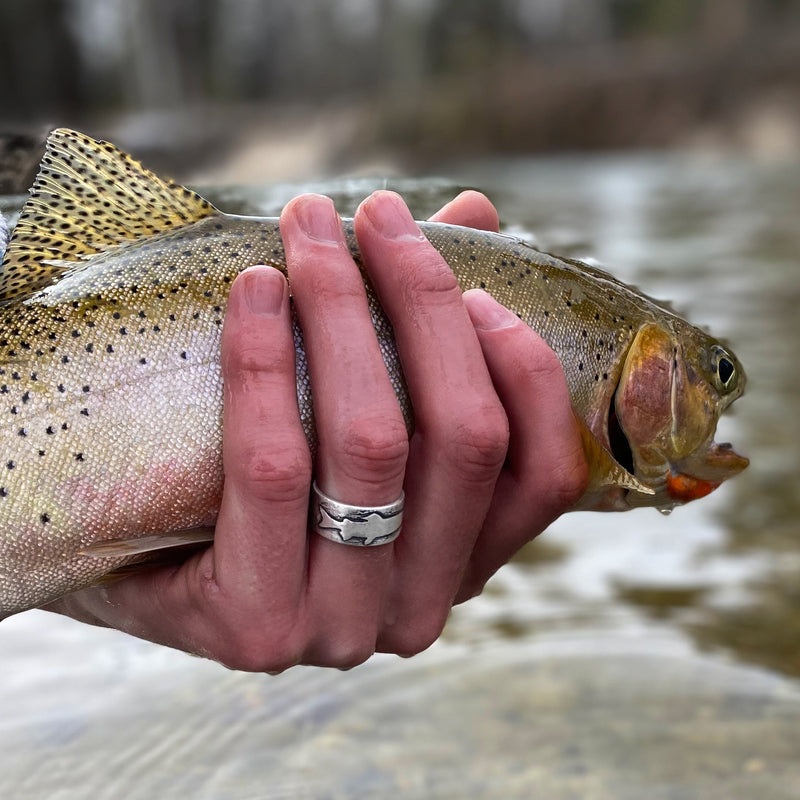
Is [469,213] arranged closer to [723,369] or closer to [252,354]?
[723,369]

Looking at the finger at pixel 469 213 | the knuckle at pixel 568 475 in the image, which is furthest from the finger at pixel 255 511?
the finger at pixel 469 213


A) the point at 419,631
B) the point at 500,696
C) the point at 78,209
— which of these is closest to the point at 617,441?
the point at 419,631

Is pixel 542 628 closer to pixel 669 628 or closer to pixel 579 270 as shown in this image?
pixel 669 628

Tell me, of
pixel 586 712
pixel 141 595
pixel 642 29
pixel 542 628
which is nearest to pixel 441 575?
pixel 141 595

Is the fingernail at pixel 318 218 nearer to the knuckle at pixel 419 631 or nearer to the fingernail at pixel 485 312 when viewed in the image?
the fingernail at pixel 485 312

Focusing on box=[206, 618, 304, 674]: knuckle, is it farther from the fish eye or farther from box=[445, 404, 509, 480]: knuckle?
the fish eye

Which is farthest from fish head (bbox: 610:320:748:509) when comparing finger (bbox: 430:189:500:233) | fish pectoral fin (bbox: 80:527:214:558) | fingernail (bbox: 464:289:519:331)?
fish pectoral fin (bbox: 80:527:214:558)
